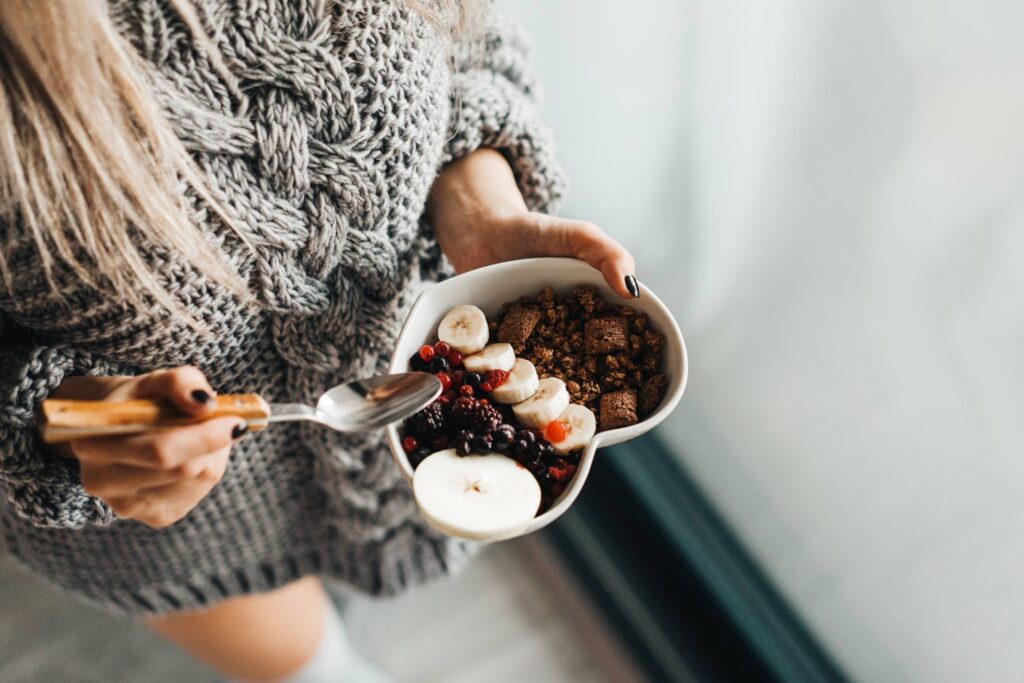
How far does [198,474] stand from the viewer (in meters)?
0.54

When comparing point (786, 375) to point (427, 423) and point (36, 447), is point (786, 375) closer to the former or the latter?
point (427, 423)

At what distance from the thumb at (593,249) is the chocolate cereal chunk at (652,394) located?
2.9 inches

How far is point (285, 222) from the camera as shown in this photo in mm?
624

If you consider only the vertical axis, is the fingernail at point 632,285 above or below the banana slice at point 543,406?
above

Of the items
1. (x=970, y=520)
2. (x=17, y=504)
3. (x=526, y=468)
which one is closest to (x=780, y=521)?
(x=970, y=520)

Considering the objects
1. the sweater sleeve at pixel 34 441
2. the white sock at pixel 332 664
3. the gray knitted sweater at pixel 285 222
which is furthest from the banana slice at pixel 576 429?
the white sock at pixel 332 664

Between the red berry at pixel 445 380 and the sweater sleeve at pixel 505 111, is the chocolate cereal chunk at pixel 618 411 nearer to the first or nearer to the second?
the red berry at pixel 445 380

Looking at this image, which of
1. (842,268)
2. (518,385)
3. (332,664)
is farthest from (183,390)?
(332,664)

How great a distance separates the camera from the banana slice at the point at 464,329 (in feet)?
2.20

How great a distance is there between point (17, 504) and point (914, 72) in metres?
0.91

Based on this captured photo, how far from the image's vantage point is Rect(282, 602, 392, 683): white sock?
45.9 inches

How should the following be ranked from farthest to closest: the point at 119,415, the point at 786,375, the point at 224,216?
the point at 786,375 → the point at 224,216 → the point at 119,415

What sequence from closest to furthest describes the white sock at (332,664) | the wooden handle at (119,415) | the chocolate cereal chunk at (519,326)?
the wooden handle at (119,415), the chocolate cereal chunk at (519,326), the white sock at (332,664)

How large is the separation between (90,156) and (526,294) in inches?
14.3
